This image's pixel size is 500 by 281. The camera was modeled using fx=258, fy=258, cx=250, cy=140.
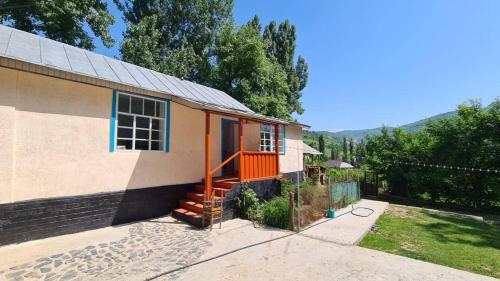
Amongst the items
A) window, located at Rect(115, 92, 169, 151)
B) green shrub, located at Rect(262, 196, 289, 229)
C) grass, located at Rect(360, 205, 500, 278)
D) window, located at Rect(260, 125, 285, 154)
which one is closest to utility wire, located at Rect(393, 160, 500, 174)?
grass, located at Rect(360, 205, 500, 278)

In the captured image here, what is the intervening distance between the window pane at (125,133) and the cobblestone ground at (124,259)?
2.60 meters

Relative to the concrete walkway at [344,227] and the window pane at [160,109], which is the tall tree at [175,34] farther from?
the concrete walkway at [344,227]

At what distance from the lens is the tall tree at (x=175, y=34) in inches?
792

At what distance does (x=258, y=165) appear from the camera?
927cm

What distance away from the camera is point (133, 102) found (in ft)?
24.9

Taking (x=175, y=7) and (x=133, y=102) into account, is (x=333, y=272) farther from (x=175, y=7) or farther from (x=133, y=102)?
(x=175, y=7)

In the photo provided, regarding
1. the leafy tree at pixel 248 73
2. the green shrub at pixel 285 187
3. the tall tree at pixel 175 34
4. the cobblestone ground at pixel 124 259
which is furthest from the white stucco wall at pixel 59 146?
the tall tree at pixel 175 34

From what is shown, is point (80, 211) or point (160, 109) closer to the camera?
point (80, 211)

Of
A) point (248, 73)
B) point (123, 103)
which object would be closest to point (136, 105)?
point (123, 103)

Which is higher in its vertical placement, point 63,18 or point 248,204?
point 63,18

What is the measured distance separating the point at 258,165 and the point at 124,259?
5335mm

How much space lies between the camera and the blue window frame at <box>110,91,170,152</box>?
7.10 m

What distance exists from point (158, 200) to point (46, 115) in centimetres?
361

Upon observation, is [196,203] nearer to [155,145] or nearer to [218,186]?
[218,186]
